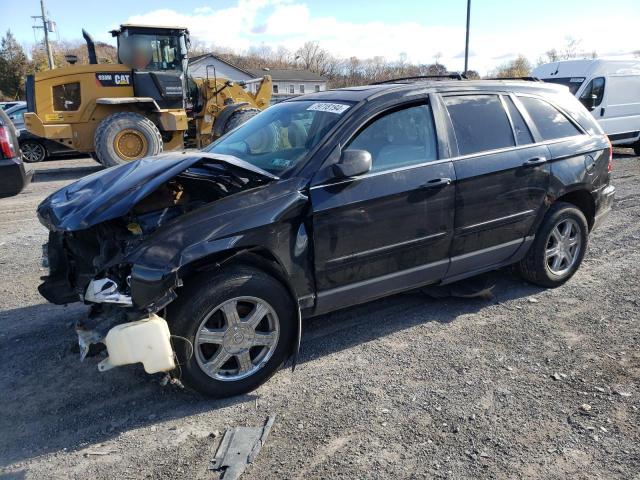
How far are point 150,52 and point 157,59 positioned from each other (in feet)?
0.68

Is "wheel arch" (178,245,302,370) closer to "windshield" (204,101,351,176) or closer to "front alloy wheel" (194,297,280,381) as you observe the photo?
"front alloy wheel" (194,297,280,381)

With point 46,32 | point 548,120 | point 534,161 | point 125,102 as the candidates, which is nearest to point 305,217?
point 534,161

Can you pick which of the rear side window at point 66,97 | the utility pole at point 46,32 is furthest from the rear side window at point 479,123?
the utility pole at point 46,32

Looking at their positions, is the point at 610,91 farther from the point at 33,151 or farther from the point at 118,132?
the point at 33,151

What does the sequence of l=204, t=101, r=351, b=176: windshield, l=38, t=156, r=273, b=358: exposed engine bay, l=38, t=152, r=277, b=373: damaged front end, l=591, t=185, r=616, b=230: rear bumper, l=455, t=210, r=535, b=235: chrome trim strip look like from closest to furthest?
l=38, t=152, r=277, b=373: damaged front end
l=38, t=156, r=273, b=358: exposed engine bay
l=204, t=101, r=351, b=176: windshield
l=455, t=210, r=535, b=235: chrome trim strip
l=591, t=185, r=616, b=230: rear bumper

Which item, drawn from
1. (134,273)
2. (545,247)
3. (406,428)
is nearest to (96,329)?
(134,273)

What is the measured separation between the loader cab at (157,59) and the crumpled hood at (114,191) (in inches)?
352

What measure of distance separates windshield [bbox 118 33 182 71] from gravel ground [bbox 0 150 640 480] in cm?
875

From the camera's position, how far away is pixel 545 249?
4.55 metres

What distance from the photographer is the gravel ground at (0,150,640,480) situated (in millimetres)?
2594

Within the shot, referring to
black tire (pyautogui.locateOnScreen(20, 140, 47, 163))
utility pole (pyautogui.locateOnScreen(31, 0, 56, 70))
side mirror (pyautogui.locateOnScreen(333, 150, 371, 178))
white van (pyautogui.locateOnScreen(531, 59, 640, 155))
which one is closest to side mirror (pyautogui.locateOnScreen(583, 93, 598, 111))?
white van (pyautogui.locateOnScreen(531, 59, 640, 155))

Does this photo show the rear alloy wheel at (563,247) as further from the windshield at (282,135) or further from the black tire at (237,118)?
the black tire at (237,118)

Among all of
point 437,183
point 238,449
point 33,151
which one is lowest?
point 238,449

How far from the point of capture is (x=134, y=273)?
9.06 feet
